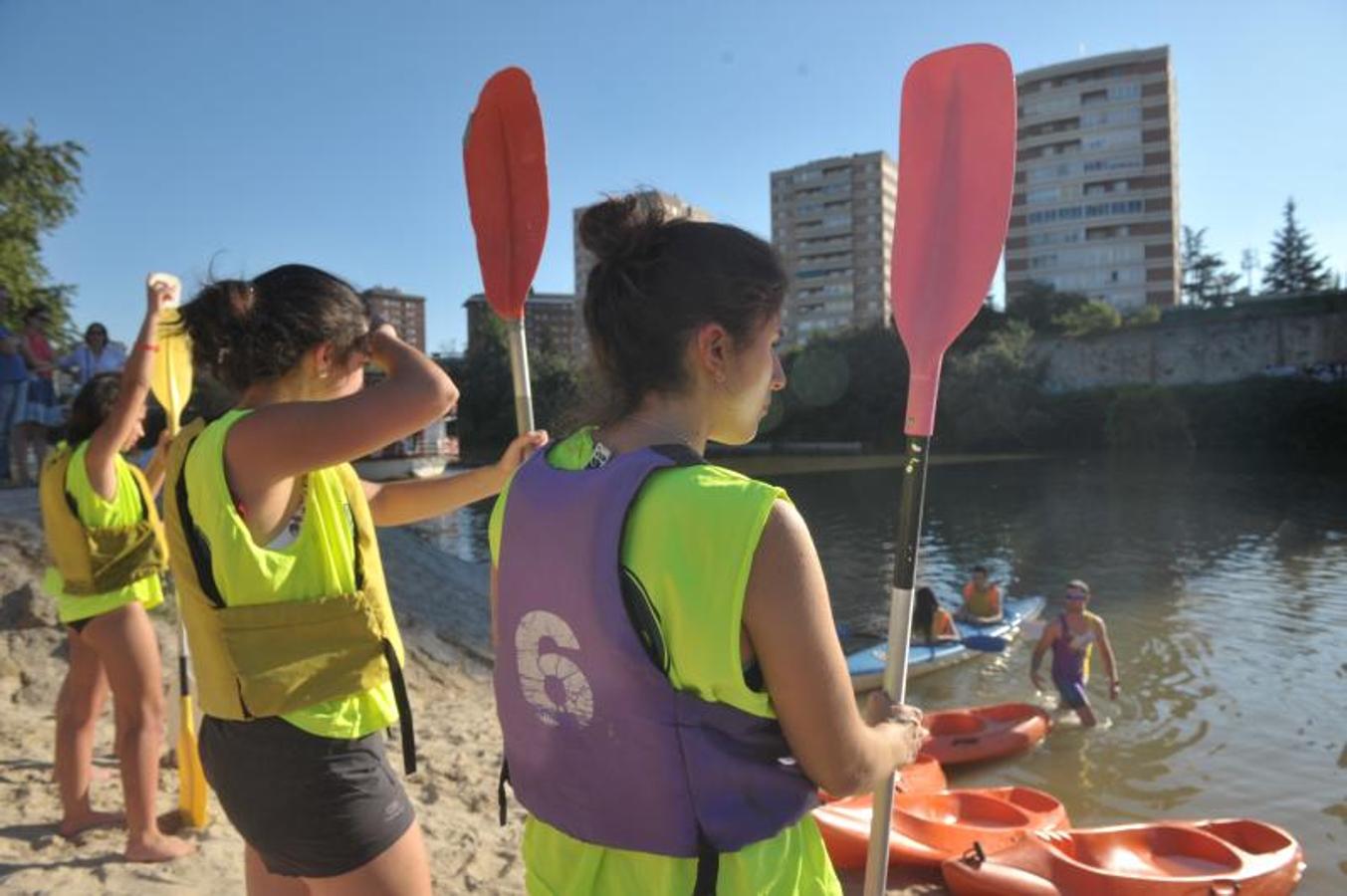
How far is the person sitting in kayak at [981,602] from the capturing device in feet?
38.3

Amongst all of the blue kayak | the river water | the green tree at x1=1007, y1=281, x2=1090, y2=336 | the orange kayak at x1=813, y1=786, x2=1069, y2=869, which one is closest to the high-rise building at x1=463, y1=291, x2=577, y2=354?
the green tree at x1=1007, y1=281, x2=1090, y2=336

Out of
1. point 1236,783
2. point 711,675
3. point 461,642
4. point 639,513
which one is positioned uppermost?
point 639,513

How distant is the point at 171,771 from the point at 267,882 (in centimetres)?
333

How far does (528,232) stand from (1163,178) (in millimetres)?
82322

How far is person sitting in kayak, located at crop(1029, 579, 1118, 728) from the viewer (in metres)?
8.66

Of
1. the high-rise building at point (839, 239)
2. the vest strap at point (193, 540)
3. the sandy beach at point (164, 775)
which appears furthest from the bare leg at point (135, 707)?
the high-rise building at point (839, 239)

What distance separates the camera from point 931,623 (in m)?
10.9

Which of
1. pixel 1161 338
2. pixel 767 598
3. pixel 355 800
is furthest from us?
pixel 1161 338

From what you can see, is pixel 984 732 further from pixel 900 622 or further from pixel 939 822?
pixel 900 622

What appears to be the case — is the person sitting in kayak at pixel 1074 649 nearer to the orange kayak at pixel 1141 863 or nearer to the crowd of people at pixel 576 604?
the orange kayak at pixel 1141 863

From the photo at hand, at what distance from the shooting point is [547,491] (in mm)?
1243

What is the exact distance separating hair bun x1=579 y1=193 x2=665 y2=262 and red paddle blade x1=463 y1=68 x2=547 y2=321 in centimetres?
100

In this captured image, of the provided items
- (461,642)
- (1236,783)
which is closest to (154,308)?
(461,642)

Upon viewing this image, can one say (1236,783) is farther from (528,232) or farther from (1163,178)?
(1163,178)
